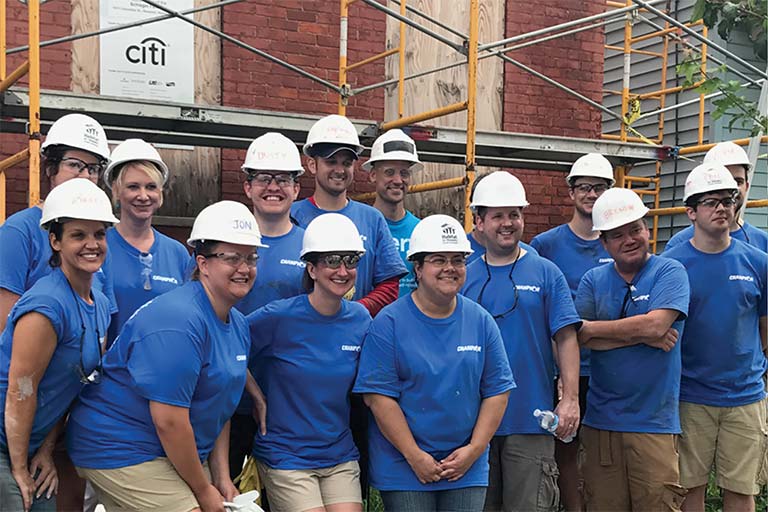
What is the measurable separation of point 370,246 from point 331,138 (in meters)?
0.66

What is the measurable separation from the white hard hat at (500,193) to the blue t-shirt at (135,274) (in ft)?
5.43

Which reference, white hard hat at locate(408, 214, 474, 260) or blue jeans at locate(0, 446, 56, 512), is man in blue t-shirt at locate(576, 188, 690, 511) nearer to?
white hard hat at locate(408, 214, 474, 260)

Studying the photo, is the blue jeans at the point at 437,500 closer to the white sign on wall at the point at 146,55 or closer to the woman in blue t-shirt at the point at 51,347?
the woman in blue t-shirt at the point at 51,347

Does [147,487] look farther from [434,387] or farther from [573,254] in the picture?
[573,254]

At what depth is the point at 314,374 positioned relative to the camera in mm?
4148

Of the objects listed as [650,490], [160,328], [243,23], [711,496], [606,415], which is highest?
[243,23]

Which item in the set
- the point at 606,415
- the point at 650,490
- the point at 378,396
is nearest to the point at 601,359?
the point at 606,415

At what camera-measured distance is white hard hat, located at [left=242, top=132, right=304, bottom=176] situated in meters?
4.59

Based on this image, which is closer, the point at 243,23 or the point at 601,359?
the point at 601,359

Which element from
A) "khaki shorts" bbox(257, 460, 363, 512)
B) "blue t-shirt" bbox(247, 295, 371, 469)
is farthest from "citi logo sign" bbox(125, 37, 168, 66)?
"khaki shorts" bbox(257, 460, 363, 512)

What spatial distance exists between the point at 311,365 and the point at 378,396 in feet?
1.13

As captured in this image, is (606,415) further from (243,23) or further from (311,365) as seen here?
(243,23)

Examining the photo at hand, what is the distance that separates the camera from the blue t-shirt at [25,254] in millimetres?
3920

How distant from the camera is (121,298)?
421 centimetres
